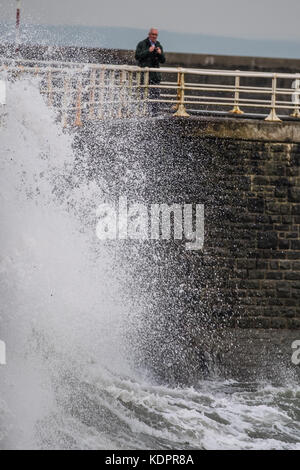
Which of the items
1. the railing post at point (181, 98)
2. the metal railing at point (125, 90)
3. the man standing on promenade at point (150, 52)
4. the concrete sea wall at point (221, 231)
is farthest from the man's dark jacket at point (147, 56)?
the concrete sea wall at point (221, 231)

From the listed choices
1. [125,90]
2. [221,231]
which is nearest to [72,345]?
[221,231]

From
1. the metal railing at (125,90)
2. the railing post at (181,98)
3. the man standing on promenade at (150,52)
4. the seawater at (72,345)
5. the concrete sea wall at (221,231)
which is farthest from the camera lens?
the man standing on promenade at (150,52)

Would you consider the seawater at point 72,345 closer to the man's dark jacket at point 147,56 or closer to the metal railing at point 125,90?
the metal railing at point 125,90

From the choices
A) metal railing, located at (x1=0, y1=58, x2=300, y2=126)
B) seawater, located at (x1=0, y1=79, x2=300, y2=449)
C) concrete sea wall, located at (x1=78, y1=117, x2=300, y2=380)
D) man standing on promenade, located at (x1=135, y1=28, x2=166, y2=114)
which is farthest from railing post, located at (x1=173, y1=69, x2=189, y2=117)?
seawater, located at (x1=0, y1=79, x2=300, y2=449)

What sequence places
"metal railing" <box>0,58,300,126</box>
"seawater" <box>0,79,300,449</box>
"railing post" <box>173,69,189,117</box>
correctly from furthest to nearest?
"railing post" <box>173,69,189,117</box>, "metal railing" <box>0,58,300,126</box>, "seawater" <box>0,79,300,449</box>

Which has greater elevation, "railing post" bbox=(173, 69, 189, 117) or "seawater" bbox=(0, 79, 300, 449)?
"railing post" bbox=(173, 69, 189, 117)

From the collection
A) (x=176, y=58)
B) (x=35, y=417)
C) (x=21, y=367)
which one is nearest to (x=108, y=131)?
(x=21, y=367)

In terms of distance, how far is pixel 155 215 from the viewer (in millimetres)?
14555

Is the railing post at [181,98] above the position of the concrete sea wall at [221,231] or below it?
above

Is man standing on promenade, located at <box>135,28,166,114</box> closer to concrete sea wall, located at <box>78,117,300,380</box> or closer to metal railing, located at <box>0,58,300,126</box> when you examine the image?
metal railing, located at <box>0,58,300,126</box>

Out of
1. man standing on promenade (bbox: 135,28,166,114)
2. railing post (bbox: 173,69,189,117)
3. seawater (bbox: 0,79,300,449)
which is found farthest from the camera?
man standing on promenade (bbox: 135,28,166,114)

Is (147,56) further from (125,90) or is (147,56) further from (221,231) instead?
(221,231)

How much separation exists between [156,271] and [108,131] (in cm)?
215
